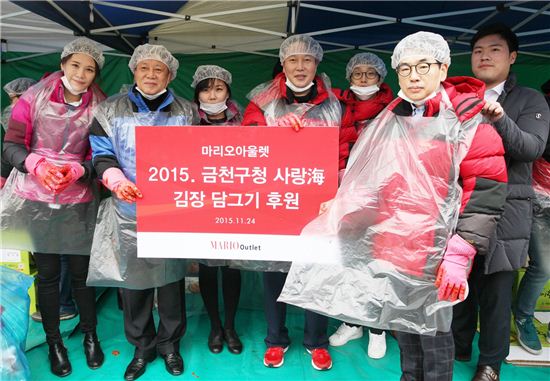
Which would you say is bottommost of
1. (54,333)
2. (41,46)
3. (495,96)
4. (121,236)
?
(54,333)

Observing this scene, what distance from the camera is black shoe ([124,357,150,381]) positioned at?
2.29m

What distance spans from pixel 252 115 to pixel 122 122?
0.70 meters

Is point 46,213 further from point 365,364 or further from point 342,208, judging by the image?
point 365,364

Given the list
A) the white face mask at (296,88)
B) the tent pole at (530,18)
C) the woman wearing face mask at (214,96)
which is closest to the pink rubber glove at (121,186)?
the woman wearing face mask at (214,96)

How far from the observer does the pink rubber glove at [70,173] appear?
2.01 m

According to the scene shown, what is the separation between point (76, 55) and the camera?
2.17m

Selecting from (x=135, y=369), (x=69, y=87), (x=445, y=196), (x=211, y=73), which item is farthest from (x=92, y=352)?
(x=445, y=196)

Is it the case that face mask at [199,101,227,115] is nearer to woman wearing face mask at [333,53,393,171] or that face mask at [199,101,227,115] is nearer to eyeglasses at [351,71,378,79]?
woman wearing face mask at [333,53,393,171]

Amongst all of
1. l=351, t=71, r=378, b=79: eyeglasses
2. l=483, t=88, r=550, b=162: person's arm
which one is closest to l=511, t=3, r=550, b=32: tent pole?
l=483, t=88, r=550, b=162: person's arm

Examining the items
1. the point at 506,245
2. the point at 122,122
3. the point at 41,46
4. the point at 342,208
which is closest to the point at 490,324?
the point at 506,245

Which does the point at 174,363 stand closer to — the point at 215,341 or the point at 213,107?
→ the point at 215,341

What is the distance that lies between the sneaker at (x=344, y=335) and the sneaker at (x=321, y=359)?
0.23 meters

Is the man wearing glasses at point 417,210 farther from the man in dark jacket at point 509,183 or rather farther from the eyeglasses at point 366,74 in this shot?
the eyeglasses at point 366,74

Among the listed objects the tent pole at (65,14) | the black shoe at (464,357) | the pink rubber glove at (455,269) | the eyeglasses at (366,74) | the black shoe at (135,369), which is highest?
the tent pole at (65,14)
